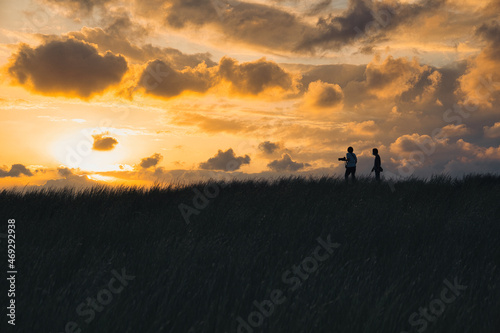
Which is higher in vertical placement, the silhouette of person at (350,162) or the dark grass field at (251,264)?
the silhouette of person at (350,162)

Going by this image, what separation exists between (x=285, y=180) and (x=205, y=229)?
19.1ft

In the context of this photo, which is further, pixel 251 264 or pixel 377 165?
pixel 377 165

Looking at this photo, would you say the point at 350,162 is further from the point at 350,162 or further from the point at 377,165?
the point at 377,165

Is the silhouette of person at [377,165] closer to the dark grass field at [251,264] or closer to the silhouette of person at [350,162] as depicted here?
the silhouette of person at [350,162]

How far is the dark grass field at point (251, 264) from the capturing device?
4.36 metres

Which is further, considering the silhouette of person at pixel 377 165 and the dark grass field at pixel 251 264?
the silhouette of person at pixel 377 165

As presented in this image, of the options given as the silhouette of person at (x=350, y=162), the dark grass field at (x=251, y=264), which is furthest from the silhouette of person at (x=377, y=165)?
the dark grass field at (x=251, y=264)

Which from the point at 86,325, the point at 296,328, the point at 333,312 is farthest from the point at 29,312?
the point at 333,312

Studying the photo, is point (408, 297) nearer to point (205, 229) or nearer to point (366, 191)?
point (205, 229)

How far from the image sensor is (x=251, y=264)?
574 cm

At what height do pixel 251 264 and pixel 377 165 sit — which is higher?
pixel 377 165

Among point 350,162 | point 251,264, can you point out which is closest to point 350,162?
point 350,162

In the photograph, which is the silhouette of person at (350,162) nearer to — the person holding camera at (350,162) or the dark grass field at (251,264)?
the person holding camera at (350,162)

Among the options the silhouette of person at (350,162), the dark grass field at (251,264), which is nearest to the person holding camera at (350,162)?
the silhouette of person at (350,162)
